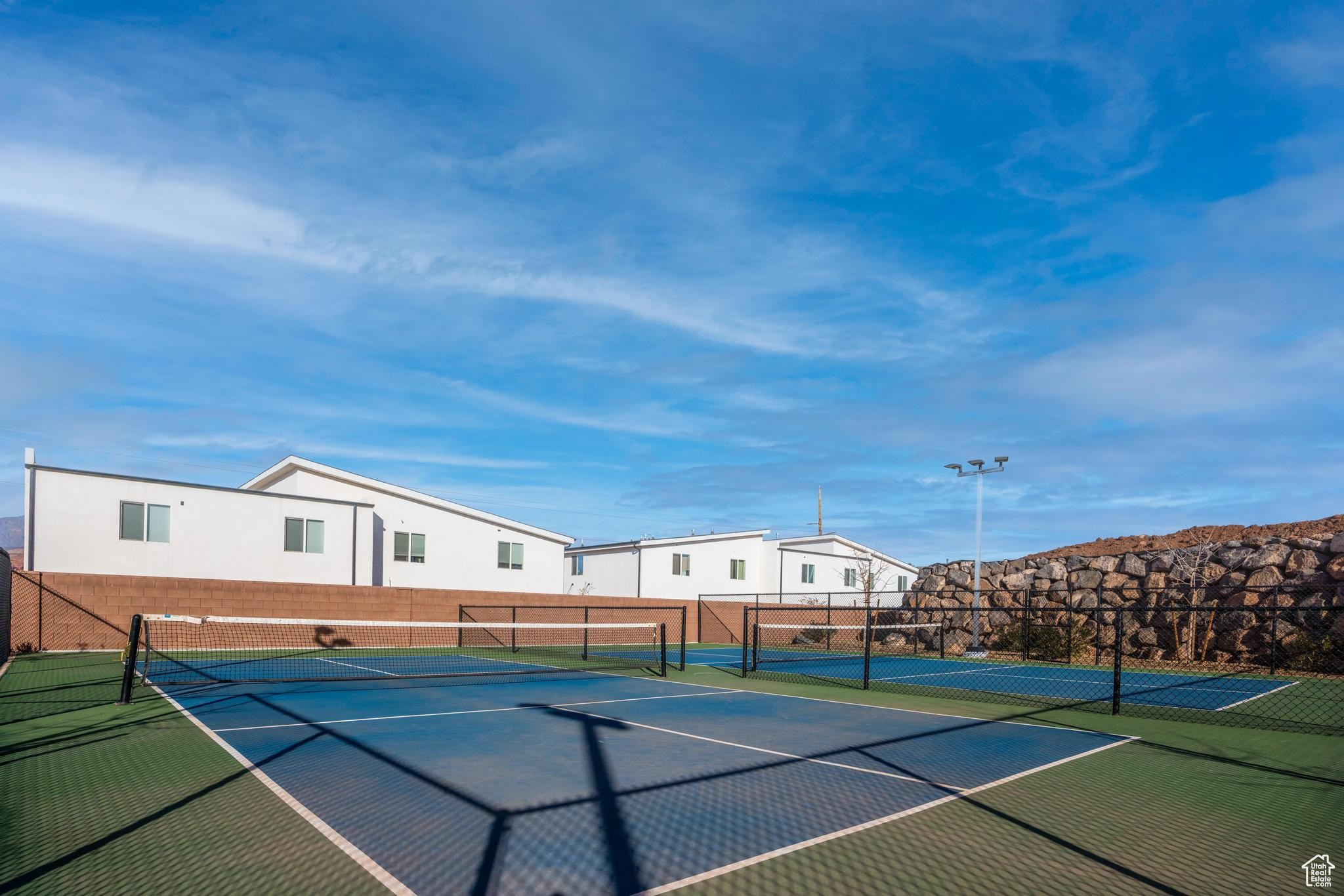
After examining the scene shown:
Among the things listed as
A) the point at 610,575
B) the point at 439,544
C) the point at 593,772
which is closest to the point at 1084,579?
the point at 610,575

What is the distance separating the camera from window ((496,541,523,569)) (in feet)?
122

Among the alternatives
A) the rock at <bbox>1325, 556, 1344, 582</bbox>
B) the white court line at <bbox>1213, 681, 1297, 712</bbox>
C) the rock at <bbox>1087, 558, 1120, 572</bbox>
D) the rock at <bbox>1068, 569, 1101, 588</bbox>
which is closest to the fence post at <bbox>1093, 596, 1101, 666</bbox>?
the white court line at <bbox>1213, 681, 1297, 712</bbox>

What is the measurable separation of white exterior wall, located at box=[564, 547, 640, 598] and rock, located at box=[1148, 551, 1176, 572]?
22335 millimetres

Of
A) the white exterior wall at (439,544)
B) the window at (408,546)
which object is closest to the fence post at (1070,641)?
the white exterior wall at (439,544)

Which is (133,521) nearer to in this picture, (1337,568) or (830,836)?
(830,836)

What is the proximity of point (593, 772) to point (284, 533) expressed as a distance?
81.0 feet

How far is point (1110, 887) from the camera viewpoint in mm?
4859

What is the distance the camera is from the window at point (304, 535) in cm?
2898

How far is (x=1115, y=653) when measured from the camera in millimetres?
12508

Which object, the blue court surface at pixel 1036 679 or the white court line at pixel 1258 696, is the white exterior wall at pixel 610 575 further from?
the white court line at pixel 1258 696

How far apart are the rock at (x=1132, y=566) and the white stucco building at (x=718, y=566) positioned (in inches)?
524

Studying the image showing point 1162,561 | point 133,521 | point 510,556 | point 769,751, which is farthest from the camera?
point 510,556

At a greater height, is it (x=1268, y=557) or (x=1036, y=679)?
(x=1268, y=557)

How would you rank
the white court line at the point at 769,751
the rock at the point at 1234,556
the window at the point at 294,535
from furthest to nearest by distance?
the window at the point at 294,535
the rock at the point at 1234,556
the white court line at the point at 769,751
